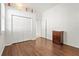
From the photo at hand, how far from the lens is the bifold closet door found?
2.35m

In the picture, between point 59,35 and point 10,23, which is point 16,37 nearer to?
point 10,23

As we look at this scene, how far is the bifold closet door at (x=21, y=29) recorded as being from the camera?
2.35m

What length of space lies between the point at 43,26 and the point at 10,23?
0.86m

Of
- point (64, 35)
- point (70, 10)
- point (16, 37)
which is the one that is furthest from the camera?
point (64, 35)

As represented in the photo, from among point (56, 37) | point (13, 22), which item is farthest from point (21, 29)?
point (56, 37)

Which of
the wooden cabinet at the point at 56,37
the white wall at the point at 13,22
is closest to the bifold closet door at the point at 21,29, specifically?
the white wall at the point at 13,22

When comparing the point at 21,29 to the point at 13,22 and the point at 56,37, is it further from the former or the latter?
the point at 56,37

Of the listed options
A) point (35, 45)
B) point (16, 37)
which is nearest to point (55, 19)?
point (35, 45)

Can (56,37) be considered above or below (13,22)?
below

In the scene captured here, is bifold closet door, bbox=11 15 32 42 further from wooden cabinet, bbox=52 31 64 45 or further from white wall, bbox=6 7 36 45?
wooden cabinet, bbox=52 31 64 45

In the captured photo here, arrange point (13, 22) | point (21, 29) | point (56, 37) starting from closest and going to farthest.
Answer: point (21, 29) < point (13, 22) < point (56, 37)

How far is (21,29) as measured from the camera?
7.66ft

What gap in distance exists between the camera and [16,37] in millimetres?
2500

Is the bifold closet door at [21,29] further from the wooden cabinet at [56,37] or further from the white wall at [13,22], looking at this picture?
the wooden cabinet at [56,37]
